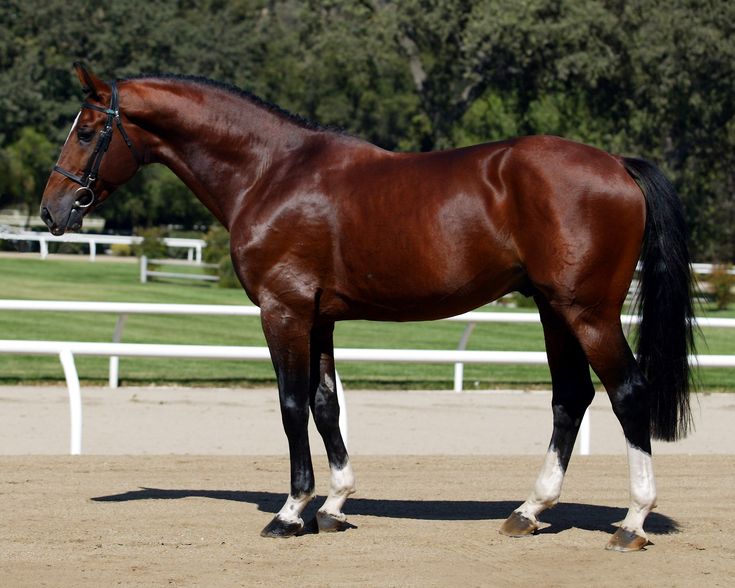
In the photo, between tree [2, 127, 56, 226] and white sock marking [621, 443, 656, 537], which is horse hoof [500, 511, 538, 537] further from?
tree [2, 127, 56, 226]

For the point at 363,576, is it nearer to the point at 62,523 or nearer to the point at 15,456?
the point at 62,523

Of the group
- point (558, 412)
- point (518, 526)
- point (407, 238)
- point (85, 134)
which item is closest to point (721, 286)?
point (558, 412)

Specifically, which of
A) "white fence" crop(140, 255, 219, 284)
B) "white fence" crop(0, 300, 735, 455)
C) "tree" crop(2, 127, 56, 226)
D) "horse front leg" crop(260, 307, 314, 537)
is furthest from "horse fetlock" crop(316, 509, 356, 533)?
"tree" crop(2, 127, 56, 226)

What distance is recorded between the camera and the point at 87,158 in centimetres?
566

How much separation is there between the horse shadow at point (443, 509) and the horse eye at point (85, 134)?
187 centimetres

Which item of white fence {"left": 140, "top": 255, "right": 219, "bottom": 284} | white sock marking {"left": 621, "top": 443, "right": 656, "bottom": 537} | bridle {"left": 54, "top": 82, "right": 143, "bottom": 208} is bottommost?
white fence {"left": 140, "top": 255, "right": 219, "bottom": 284}

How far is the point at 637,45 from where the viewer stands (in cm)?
3656

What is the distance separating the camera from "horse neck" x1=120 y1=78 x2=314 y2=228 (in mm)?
5719

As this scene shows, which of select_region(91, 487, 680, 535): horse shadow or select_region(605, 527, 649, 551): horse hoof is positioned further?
select_region(91, 487, 680, 535): horse shadow

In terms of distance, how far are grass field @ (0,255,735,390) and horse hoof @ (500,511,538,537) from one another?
3570 mm

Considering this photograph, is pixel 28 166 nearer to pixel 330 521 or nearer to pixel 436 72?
pixel 436 72

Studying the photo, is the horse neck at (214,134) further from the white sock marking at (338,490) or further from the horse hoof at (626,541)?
the horse hoof at (626,541)

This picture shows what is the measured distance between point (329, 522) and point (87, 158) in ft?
6.72

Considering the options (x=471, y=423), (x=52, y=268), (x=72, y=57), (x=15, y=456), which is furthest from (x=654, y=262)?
(x=72, y=57)
